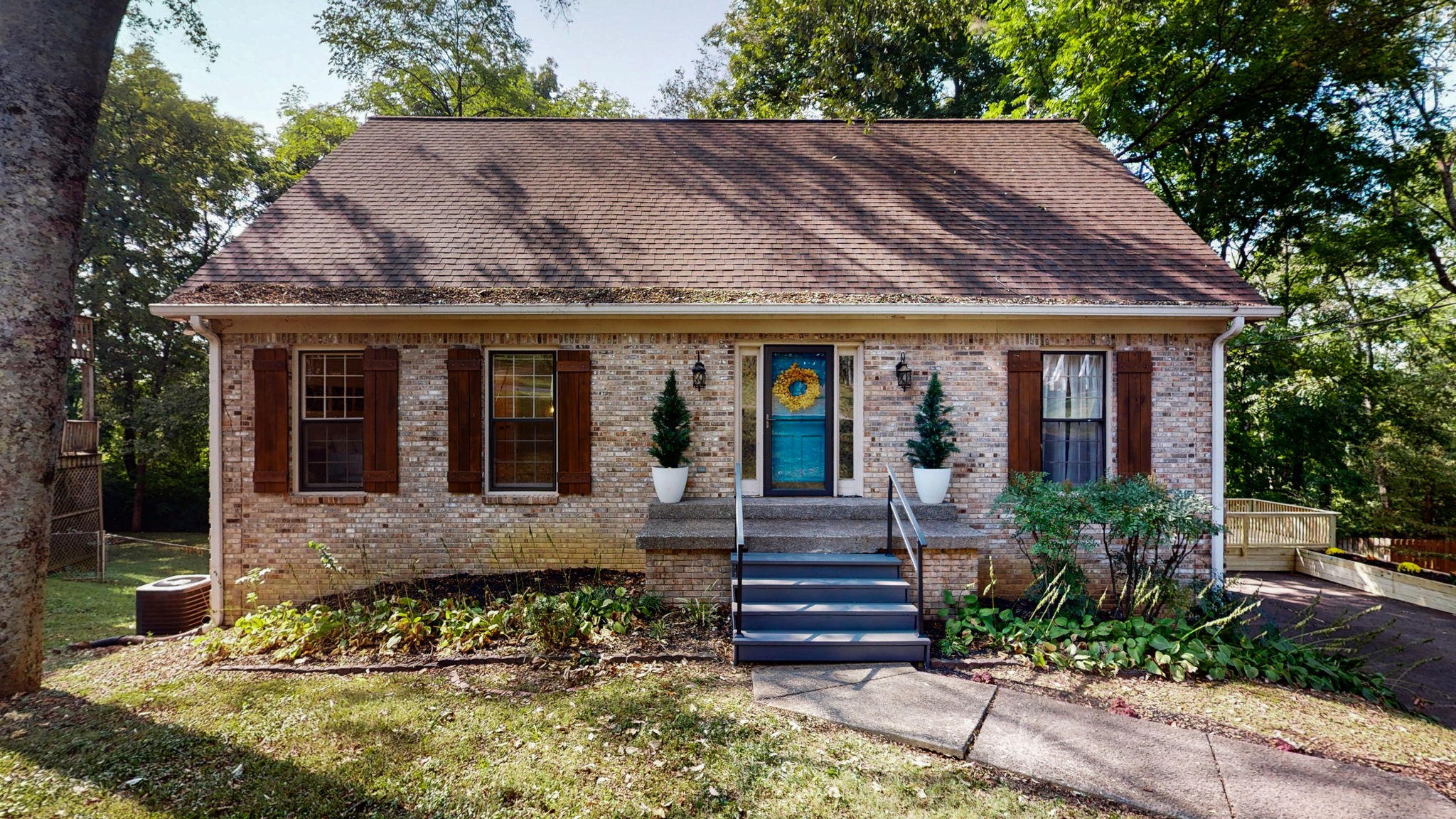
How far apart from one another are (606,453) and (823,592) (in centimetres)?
299

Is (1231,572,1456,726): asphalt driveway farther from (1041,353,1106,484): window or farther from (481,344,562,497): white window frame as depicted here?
(481,344,562,497): white window frame

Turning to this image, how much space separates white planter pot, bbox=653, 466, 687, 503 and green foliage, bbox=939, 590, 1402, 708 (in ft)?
9.62

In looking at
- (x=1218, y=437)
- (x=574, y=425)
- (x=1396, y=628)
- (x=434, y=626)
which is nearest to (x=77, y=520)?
(x=434, y=626)

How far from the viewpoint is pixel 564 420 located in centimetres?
661

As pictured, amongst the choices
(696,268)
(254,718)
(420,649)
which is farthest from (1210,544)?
(254,718)

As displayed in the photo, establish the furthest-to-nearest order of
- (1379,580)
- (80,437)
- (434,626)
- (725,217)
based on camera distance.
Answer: (80,437)
(1379,580)
(725,217)
(434,626)

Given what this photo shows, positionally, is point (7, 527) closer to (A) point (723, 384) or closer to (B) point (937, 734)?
(A) point (723, 384)

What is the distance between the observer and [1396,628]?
7035mm

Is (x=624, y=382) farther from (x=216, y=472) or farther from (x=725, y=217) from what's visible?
(x=216, y=472)

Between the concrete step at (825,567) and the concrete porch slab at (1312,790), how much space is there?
2491 millimetres

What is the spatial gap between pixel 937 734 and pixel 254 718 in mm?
4543

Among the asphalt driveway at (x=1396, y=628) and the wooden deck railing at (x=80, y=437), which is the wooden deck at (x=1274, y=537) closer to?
the asphalt driveway at (x=1396, y=628)

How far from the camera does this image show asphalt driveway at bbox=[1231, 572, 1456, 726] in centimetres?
502

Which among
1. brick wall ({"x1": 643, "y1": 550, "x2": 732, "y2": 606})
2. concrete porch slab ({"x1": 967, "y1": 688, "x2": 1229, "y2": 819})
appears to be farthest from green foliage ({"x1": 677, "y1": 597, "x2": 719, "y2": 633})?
concrete porch slab ({"x1": 967, "y1": 688, "x2": 1229, "y2": 819})
